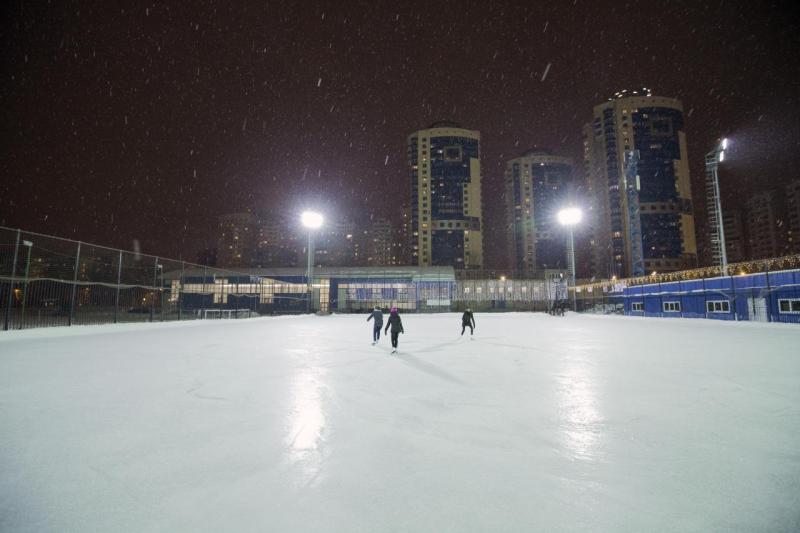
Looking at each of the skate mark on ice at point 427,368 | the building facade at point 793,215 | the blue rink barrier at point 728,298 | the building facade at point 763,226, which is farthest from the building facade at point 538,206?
the skate mark on ice at point 427,368

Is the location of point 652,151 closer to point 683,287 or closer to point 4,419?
point 683,287

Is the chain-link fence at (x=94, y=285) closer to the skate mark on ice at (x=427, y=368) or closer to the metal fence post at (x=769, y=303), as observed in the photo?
the skate mark on ice at (x=427, y=368)

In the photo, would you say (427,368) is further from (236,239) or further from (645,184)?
(236,239)

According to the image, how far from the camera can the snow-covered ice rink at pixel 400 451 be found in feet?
7.73

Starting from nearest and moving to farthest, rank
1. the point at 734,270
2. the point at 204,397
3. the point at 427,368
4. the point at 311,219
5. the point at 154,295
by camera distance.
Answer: the point at 204,397
the point at 427,368
the point at 154,295
the point at 734,270
the point at 311,219

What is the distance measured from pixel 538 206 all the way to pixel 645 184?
43.4 meters

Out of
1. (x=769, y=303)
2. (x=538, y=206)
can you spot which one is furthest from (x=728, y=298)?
(x=538, y=206)

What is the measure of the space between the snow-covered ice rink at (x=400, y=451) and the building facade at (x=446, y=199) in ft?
403

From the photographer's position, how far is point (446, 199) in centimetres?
13188

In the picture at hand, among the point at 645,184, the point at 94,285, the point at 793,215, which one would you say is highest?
the point at 645,184

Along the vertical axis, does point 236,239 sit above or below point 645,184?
below

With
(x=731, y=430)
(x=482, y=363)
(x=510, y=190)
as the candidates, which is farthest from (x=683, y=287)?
(x=510, y=190)

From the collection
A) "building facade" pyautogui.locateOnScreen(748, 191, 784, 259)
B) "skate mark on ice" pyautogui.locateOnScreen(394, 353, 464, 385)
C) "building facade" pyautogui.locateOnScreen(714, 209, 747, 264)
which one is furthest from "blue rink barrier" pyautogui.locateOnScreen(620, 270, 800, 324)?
"building facade" pyautogui.locateOnScreen(714, 209, 747, 264)

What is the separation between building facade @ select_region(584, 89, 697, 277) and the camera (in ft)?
359
